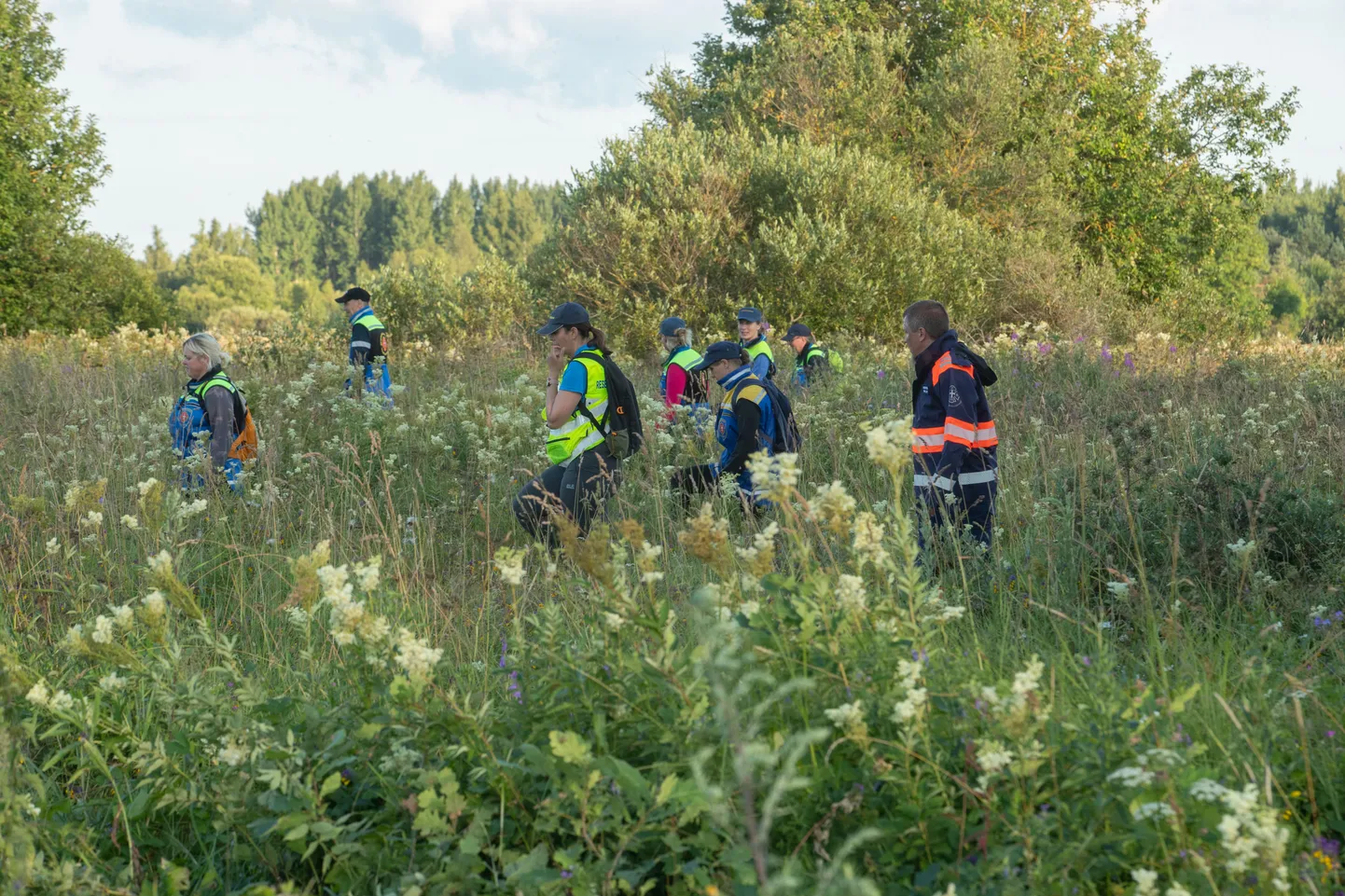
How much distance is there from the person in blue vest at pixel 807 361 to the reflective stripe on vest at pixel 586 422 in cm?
587

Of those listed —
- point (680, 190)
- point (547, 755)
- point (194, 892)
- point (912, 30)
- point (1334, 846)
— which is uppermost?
point (912, 30)

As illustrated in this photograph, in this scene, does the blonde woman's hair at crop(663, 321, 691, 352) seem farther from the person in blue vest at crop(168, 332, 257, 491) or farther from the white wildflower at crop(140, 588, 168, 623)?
the white wildflower at crop(140, 588, 168, 623)

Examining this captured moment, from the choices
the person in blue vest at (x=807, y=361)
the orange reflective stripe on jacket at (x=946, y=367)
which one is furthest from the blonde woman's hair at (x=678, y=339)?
the orange reflective stripe on jacket at (x=946, y=367)

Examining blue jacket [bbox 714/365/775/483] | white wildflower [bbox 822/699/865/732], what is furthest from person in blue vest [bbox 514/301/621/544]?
white wildflower [bbox 822/699/865/732]

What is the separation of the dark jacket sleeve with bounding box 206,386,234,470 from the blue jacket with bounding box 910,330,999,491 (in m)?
4.87

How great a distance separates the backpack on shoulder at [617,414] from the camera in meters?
6.98

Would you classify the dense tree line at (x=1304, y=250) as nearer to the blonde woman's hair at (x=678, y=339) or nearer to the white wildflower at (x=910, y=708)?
the blonde woman's hair at (x=678, y=339)

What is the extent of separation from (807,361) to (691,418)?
4779 millimetres

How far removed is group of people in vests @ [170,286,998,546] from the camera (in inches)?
229

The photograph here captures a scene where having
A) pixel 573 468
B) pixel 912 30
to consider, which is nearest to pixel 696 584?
pixel 573 468

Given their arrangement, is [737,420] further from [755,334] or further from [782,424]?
[755,334]

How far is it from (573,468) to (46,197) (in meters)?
31.0

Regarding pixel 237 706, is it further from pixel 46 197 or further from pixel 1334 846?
pixel 46 197

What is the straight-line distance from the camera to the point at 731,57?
3256cm
